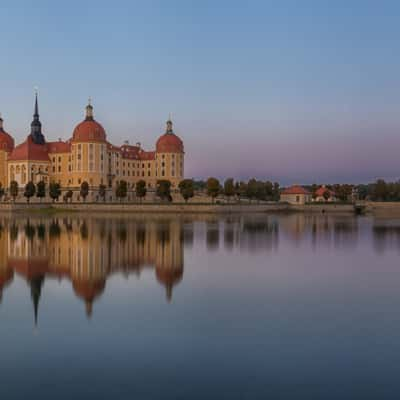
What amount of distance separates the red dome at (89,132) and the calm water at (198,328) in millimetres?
54425

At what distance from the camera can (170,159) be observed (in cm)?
8025

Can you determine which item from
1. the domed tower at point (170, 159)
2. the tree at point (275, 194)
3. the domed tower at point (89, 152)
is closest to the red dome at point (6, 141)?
the domed tower at point (89, 152)

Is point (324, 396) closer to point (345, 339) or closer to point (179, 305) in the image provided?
point (345, 339)

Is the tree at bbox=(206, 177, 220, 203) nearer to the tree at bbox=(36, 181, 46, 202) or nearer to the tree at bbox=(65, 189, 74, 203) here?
the tree at bbox=(65, 189, 74, 203)

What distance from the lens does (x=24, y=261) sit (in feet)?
Answer: 60.0

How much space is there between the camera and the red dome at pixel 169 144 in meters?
80.3

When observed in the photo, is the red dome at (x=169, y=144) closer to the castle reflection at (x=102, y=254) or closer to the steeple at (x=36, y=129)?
the steeple at (x=36, y=129)

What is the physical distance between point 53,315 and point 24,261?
8.48 metres

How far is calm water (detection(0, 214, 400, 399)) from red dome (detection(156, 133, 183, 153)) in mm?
61900

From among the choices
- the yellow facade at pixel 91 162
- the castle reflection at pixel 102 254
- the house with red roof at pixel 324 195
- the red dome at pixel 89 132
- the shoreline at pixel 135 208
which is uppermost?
the red dome at pixel 89 132

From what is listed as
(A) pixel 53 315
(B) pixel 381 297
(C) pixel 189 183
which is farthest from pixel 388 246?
(C) pixel 189 183

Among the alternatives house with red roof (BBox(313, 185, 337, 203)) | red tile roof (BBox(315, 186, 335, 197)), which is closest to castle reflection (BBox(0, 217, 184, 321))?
house with red roof (BBox(313, 185, 337, 203))

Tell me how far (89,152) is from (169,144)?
548 inches

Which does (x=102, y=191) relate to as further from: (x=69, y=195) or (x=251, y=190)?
(x=251, y=190)
